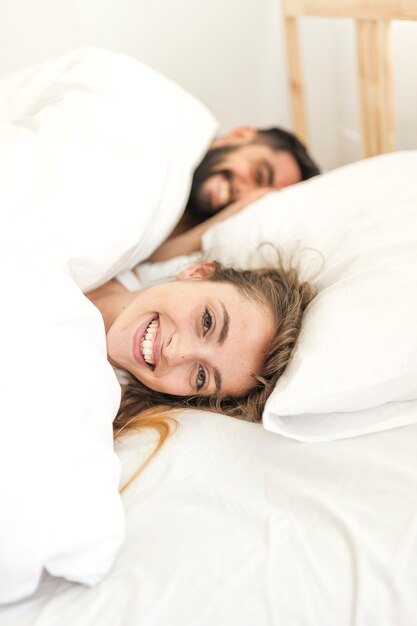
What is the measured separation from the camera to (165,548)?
796 millimetres

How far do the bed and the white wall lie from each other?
729mm

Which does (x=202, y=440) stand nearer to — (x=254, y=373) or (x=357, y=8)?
(x=254, y=373)

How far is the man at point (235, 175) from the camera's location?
1643 mm

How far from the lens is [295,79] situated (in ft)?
7.15

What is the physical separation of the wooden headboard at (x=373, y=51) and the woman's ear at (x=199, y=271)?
2.15ft

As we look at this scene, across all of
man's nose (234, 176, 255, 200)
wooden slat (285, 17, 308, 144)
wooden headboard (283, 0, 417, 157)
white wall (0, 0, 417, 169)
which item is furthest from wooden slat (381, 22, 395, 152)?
wooden slat (285, 17, 308, 144)

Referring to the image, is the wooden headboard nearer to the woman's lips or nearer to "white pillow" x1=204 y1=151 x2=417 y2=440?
"white pillow" x1=204 y1=151 x2=417 y2=440

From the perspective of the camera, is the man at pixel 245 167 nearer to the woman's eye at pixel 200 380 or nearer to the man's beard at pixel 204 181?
the man's beard at pixel 204 181

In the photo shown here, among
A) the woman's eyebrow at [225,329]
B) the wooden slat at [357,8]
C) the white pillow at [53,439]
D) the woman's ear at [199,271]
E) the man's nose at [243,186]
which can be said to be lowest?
the man's nose at [243,186]

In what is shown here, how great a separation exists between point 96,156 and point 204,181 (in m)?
0.49

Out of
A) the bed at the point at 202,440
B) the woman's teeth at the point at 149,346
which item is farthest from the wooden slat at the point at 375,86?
the woman's teeth at the point at 149,346

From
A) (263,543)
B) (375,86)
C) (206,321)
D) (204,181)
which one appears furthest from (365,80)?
(263,543)

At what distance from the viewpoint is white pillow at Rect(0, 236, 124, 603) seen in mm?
731

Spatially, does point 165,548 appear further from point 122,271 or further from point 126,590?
point 122,271
